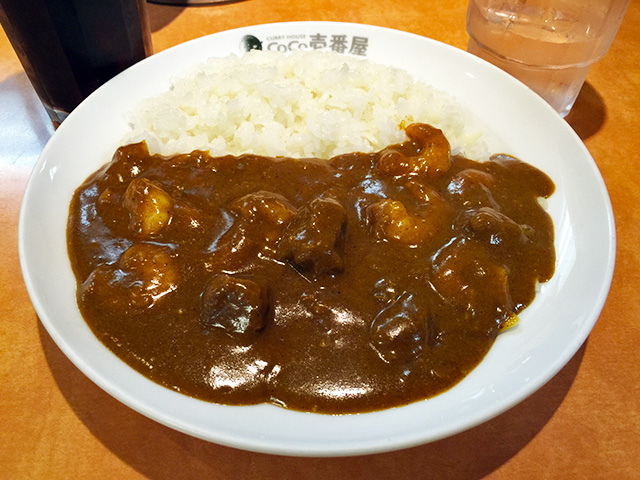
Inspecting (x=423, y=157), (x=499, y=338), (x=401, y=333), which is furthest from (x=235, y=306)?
(x=423, y=157)

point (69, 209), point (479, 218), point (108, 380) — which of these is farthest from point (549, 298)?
point (69, 209)

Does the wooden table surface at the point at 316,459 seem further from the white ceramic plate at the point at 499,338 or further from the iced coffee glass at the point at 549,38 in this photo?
the iced coffee glass at the point at 549,38

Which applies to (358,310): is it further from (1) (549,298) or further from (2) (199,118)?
(2) (199,118)

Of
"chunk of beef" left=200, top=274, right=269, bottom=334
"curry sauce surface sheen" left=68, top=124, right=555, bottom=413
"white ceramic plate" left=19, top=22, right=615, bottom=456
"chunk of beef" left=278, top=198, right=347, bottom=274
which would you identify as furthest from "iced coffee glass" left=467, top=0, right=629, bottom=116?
"chunk of beef" left=200, top=274, right=269, bottom=334

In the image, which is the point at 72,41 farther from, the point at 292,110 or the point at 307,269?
the point at 307,269

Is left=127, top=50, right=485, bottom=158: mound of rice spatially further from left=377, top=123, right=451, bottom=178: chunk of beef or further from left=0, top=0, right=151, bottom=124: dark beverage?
left=0, top=0, right=151, bottom=124: dark beverage
